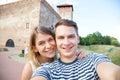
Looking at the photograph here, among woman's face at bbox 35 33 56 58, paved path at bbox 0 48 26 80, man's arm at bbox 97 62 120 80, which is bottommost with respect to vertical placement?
paved path at bbox 0 48 26 80

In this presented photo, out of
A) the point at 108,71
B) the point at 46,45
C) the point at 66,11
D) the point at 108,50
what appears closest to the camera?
the point at 108,71

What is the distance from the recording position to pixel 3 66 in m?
1.30

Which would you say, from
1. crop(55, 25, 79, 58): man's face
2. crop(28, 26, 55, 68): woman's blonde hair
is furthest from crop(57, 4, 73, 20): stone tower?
crop(55, 25, 79, 58): man's face

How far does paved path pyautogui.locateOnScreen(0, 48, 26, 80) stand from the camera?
1268 millimetres

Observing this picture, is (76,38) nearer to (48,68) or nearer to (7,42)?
(48,68)

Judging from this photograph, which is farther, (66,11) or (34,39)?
(66,11)

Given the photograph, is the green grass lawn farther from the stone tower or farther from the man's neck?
the man's neck

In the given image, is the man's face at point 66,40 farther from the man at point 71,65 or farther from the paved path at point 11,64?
the paved path at point 11,64

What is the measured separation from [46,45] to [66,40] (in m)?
0.10

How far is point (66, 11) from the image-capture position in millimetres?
1186

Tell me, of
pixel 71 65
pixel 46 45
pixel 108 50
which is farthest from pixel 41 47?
pixel 108 50

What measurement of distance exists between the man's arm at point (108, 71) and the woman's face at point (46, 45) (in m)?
0.16

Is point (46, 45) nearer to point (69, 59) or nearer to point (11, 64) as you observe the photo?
point (69, 59)

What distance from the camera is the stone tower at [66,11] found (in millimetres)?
1141
